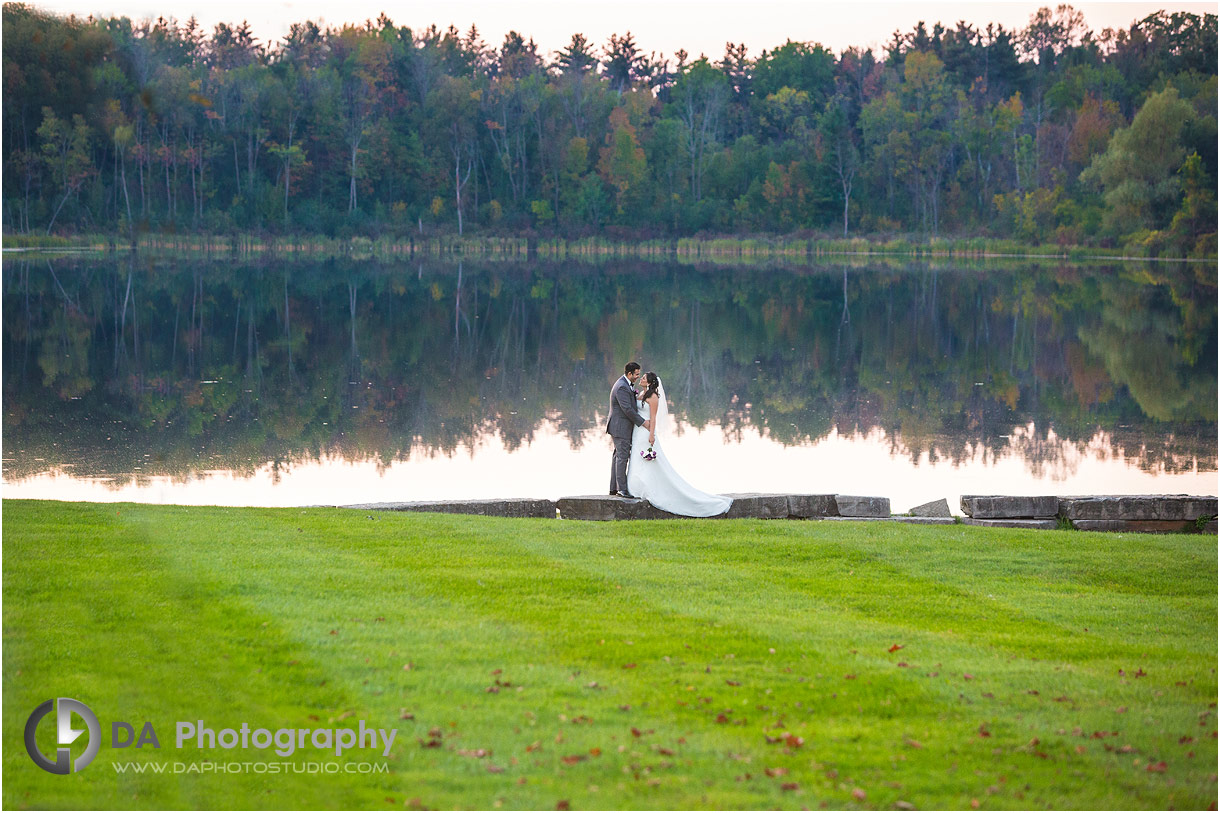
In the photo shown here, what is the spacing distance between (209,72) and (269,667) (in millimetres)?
89231

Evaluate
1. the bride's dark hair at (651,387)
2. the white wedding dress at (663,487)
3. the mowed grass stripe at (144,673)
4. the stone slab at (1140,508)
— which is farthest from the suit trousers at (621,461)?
the mowed grass stripe at (144,673)

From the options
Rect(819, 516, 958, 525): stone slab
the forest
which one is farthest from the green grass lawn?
the forest

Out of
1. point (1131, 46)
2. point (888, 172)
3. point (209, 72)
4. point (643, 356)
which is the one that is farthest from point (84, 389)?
point (1131, 46)

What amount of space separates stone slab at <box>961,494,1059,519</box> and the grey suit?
14.1 feet

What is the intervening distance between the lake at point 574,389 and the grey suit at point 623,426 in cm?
394

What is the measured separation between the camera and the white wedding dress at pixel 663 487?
15.5 meters

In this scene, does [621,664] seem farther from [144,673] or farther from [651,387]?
[651,387]

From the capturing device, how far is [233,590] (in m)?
9.95

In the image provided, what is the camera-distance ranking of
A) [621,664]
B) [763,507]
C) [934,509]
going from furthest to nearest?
[934,509]
[763,507]
[621,664]

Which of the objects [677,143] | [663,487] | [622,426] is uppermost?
[677,143]

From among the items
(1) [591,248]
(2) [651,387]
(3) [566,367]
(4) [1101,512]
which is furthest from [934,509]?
(1) [591,248]

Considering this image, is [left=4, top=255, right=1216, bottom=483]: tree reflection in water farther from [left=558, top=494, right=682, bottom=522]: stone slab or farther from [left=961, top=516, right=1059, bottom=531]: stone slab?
[left=558, top=494, right=682, bottom=522]: stone slab

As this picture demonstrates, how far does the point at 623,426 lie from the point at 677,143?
10685 centimetres

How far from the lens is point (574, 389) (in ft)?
102
